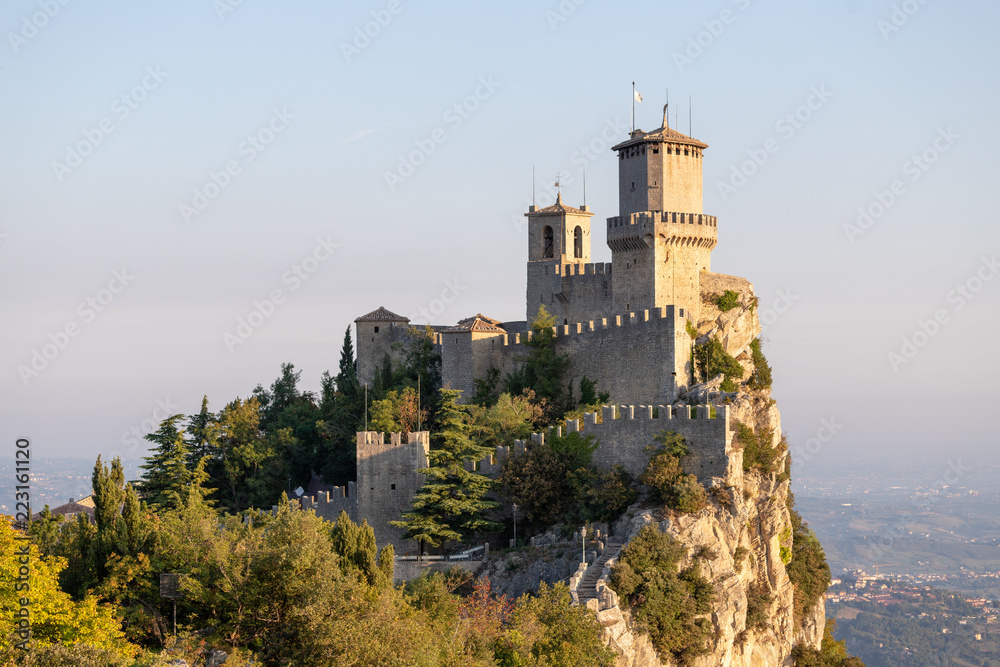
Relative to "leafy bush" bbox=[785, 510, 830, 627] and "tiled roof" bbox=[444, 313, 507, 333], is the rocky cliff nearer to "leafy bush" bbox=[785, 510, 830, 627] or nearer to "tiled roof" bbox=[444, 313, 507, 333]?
"leafy bush" bbox=[785, 510, 830, 627]

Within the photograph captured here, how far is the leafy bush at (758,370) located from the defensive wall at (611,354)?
3757 mm

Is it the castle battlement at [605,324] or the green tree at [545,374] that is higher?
the castle battlement at [605,324]

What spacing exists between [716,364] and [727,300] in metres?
4.77

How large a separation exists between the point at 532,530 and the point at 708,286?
15455mm

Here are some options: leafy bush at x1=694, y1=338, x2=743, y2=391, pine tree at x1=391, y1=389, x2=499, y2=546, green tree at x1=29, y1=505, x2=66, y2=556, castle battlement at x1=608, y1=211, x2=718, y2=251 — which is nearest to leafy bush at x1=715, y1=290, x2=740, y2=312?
castle battlement at x1=608, y1=211, x2=718, y2=251

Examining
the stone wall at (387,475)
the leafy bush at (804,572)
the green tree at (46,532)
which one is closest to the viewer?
the green tree at (46,532)

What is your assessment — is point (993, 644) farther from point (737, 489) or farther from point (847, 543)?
point (737, 489)

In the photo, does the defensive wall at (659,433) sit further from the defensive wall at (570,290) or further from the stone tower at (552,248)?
the stone tower at (552,248)

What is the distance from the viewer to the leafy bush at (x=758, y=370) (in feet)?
170

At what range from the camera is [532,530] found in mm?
45812

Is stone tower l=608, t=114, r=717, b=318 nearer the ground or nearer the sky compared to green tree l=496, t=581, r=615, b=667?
nearer the sky

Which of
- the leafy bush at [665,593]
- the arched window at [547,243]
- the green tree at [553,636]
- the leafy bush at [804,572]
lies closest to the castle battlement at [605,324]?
the arched window at [547,243]

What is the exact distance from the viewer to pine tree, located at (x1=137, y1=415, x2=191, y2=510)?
177 ft

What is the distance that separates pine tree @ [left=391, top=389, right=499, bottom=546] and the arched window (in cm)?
1471
